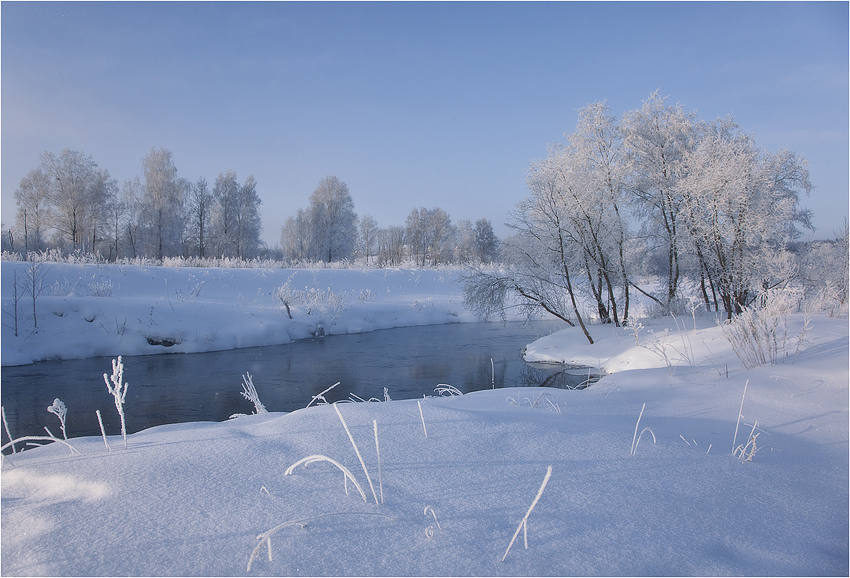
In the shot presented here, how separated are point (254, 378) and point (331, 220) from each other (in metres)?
31.5

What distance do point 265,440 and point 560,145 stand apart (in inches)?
511

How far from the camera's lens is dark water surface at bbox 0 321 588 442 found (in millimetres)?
6355

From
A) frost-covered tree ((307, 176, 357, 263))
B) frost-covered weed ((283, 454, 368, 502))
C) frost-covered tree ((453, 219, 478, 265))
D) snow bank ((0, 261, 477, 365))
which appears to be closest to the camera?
frost-covered weed ((283, 454, 368, 502))

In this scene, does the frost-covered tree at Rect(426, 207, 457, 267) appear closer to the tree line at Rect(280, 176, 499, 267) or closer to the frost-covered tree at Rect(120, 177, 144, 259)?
the tree line at Rect(280, 176, 499, 267)

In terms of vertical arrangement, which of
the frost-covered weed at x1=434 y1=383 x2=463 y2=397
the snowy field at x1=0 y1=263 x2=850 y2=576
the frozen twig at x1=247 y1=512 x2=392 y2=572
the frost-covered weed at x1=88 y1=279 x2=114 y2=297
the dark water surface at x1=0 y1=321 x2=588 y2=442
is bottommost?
the dark water surface at x1=0 y1=321 x2=588 y2=442

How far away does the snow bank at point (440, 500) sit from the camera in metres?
1.32

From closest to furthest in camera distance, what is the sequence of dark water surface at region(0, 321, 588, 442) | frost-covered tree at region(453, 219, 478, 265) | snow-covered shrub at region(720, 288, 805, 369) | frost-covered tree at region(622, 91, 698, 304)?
1. snow-covered shrub at region(720, 288, 805, 369)
2. dark water surface at region(0, 321, 588, 442)
3. frost-covered tree at region(622, 91, 698, 304)
4. frost-covered tree at region(453, 219, 478, 265)

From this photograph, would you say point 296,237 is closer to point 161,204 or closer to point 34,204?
point 161,204

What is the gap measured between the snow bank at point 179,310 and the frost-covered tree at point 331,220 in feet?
50.6

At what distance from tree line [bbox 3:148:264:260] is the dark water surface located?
26.0 meters

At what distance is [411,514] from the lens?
1.54 m

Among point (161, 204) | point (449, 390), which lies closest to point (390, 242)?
point (161, 204)

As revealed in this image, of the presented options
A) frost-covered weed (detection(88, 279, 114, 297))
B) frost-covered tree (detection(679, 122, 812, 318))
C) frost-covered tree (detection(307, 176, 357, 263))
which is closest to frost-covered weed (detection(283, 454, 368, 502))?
frost-covered tree (detection(679, 122, 812, 318))

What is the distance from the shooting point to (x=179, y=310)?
42.3ft
